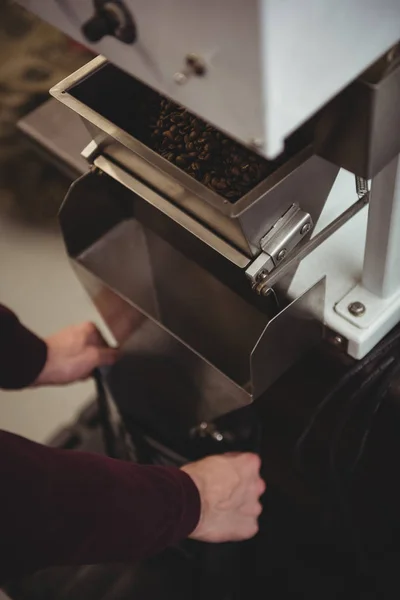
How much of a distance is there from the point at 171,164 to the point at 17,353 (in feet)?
1.56

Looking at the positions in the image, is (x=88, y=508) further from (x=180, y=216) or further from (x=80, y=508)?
(x=180, y=216)

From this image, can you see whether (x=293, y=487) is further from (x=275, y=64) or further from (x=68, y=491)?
(x=275, y=64)

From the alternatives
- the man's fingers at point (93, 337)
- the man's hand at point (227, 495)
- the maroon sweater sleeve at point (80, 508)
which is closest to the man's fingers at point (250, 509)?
the man's hand at point (227, 495)

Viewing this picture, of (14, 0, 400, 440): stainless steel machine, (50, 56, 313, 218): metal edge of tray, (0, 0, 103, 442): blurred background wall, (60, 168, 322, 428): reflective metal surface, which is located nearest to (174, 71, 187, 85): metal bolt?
(14, 0, 400, 440): stainless steel machine

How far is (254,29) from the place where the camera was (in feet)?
1.55

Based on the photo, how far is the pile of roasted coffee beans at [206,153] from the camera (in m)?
0.76

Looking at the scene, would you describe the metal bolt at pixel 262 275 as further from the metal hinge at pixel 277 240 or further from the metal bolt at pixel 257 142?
the metal bolt at pixel 257 142

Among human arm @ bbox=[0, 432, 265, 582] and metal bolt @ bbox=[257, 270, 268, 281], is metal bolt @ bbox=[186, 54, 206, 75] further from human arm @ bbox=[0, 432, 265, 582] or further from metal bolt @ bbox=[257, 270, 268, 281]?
human arm @ bbox=[0, 432, 265, 582]

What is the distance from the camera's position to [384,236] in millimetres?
813

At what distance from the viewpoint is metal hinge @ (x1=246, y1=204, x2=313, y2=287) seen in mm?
761

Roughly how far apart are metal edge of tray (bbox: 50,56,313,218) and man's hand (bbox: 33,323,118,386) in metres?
0.47

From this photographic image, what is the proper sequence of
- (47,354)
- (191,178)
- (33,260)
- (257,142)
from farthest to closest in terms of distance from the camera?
(33,260)
(47,354)
(191,178)
(257,142)

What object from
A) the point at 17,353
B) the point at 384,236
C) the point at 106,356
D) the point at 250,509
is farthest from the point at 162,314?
the point at 384,236

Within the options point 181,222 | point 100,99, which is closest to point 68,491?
point 181,222
